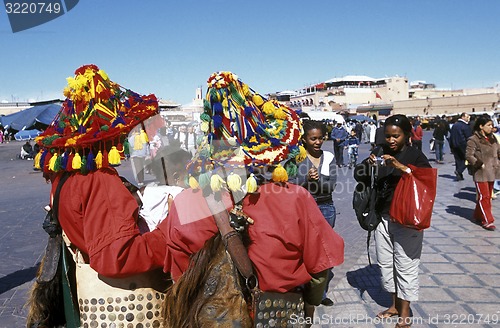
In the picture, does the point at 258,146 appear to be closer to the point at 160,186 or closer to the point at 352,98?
the point at 160,186

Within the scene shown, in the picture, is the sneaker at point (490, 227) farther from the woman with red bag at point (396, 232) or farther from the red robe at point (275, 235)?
the red robe at point (275, 235)

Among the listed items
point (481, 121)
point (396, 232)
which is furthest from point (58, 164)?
point (481, 121)

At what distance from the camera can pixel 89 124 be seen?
8.77 ft

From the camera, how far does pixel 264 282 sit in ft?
7.06

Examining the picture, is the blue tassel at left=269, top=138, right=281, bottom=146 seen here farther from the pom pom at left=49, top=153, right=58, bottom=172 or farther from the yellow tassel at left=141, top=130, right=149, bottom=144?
the pom pom at left=49, top=153, right=58, bottom=172

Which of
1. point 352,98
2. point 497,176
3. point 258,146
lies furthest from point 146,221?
point 352,98

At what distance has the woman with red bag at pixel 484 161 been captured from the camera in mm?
7129

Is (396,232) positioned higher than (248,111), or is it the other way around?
(248,111)

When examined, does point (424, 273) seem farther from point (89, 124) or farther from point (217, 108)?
point (89, 124)

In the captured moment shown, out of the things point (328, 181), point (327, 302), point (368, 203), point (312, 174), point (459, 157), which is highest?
point (312, 174)

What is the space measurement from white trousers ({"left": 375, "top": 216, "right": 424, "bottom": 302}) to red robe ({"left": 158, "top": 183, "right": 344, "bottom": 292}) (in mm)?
1882

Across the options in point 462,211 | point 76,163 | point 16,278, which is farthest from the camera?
point 462,211

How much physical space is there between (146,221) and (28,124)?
19.8m

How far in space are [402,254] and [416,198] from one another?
1.77 feet
